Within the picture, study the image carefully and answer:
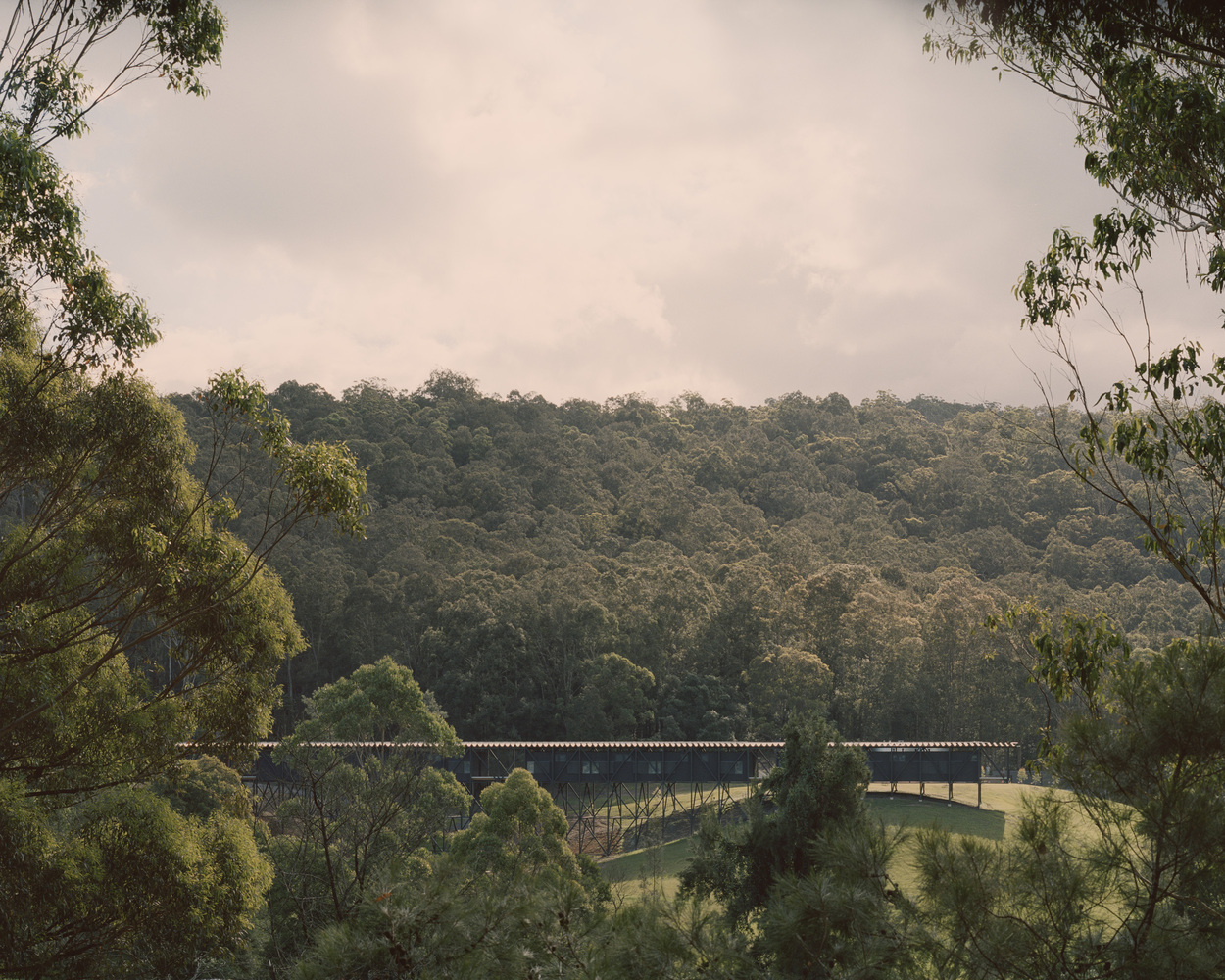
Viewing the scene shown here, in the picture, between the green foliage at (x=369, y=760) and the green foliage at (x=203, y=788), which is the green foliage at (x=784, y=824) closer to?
the green foliage at (x=369, y=760)

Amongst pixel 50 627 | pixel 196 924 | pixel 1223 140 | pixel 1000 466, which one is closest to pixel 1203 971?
pixel 1223 140

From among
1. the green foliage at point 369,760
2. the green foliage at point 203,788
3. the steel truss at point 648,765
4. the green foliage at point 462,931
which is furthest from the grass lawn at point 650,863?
the green foliage at point 462,931

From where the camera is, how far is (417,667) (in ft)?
109

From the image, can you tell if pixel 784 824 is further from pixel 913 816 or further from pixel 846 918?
pixel 913 816

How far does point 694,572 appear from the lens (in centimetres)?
3447

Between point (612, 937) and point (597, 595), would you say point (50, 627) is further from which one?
point (597, 595)

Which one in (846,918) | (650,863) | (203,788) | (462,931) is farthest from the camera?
(203,788)

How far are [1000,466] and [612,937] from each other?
51.9m

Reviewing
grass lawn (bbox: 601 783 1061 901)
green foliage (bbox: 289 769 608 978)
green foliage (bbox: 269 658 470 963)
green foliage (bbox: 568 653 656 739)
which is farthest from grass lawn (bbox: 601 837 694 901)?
green foliage (bbox: 289 769 608 978)

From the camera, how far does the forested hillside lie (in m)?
30.6

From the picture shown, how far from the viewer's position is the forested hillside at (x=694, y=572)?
3061 cm

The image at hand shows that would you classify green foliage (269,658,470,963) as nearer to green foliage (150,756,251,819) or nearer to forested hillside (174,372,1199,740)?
green foliage (150,756,251,819)

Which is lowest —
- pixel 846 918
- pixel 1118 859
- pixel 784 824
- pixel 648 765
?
pixel 648 765

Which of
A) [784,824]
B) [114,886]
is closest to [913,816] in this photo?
[784,824]
